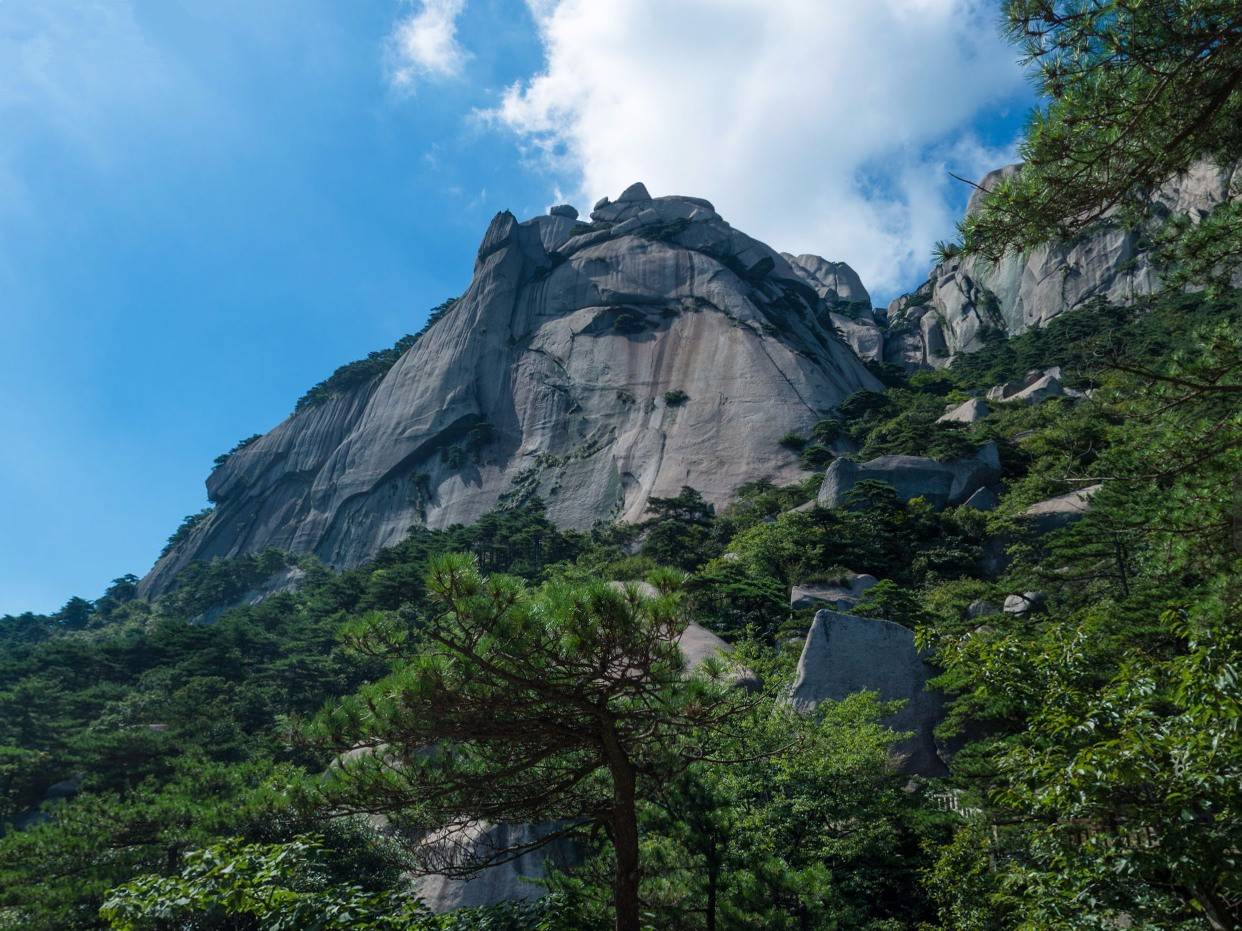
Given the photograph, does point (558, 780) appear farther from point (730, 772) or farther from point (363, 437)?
point (363, 437)

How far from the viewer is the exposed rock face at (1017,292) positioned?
1715 inches

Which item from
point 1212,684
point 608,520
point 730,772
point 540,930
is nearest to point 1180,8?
point 1212,684

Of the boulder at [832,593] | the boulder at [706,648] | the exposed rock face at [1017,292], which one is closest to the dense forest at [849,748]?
the boulder at [706,648]

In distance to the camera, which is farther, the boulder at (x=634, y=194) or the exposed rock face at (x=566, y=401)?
the boulder at (x=634, y=194)

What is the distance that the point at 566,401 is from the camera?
4350cm

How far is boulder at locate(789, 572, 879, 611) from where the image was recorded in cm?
1850

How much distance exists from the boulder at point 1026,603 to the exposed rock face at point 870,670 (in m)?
2.95

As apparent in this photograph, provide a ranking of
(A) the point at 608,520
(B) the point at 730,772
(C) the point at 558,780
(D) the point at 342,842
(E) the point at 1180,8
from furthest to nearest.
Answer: (A) the point at 608,520 < (D) the point at 342,842 < (B) the point at 730,772 < (C) the point at 558,780 < (E) the point at 1180,8

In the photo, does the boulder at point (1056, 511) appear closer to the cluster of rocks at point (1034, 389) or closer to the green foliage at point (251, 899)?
the cluster of rocks at point (1034, 389)

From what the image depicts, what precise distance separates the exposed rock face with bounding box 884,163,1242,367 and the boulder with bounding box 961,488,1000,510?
18123 mm

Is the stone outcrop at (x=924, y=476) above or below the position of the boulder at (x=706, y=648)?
above

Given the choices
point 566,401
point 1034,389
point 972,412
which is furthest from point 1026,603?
point 566,401

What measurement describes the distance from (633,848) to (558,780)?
2.53 ft

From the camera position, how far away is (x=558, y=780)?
5512mm
